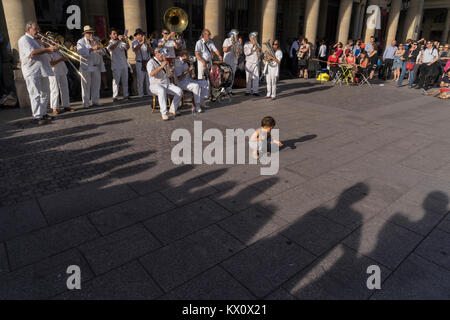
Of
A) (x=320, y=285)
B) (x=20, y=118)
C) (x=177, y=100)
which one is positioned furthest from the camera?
(x=177, y=100)

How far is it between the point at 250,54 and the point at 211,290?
9.24 metres

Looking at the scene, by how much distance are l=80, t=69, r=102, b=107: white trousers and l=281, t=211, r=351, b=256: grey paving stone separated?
725 cm

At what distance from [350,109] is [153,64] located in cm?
590

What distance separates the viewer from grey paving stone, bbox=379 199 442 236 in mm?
3773

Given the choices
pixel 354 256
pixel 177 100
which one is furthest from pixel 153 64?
pixel 354 256

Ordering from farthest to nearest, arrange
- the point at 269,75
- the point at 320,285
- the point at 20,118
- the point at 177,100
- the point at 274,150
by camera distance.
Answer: the point at 269,75 → the point at 177,100 → the point at 20,118 → the point at 274,150 → the point at 320,285

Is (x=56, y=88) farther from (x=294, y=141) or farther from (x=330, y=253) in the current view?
(x=330, y=253)

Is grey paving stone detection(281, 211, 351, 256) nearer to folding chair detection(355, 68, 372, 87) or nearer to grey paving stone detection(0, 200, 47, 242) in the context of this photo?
grey paving stone detection(0, 200, 47, 242)

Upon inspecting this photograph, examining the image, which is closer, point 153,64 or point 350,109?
point 153,64

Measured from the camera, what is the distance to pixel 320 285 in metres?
2.85

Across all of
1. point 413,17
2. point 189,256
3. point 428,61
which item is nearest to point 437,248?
point 189,256

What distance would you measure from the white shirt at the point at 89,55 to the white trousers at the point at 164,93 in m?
1.84
